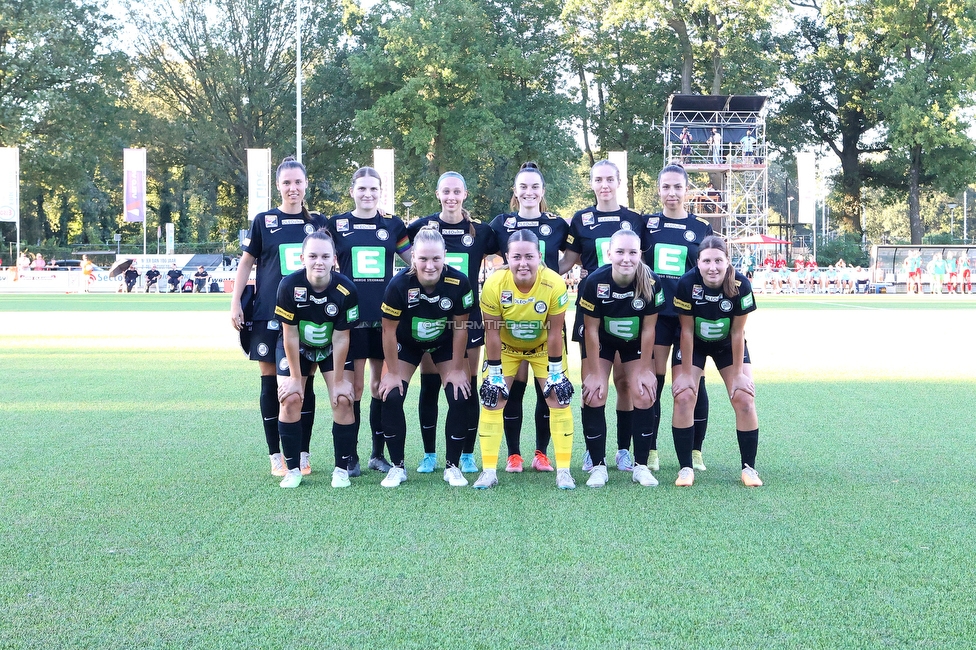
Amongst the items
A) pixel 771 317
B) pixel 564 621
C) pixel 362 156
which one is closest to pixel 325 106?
pixel 362 156

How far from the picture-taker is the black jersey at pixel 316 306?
18.5 feet

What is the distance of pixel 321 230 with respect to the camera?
5852mm

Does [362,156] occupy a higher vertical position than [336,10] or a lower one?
lower

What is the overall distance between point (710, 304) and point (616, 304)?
0.54 m

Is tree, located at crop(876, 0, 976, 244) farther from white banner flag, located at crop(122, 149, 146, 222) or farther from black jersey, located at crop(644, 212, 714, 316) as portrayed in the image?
black jersey, located at crop(644, 212, 714, 316)

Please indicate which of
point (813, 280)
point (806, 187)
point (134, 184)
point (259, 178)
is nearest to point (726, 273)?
point (259, 178)

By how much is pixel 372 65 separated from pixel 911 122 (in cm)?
2653

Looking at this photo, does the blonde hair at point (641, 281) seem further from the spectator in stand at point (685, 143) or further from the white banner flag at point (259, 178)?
the spectator in stand at point (685, 143)

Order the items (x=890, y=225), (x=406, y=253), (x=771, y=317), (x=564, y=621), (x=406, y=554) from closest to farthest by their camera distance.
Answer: (x=564, y=621)
(x=406, y=554)
(x=406, y=253)
(x=771, y=317)
(x=890, y=225)

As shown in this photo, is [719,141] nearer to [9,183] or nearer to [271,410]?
[9,183]

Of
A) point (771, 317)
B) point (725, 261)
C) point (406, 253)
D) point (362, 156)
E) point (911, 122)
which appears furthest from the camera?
point (362, 156)

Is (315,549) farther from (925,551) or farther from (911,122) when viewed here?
(911,122)

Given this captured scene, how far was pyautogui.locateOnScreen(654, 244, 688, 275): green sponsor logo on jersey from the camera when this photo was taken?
6352mm

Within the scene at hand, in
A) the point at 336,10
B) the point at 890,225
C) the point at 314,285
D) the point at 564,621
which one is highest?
the point at 336,10
